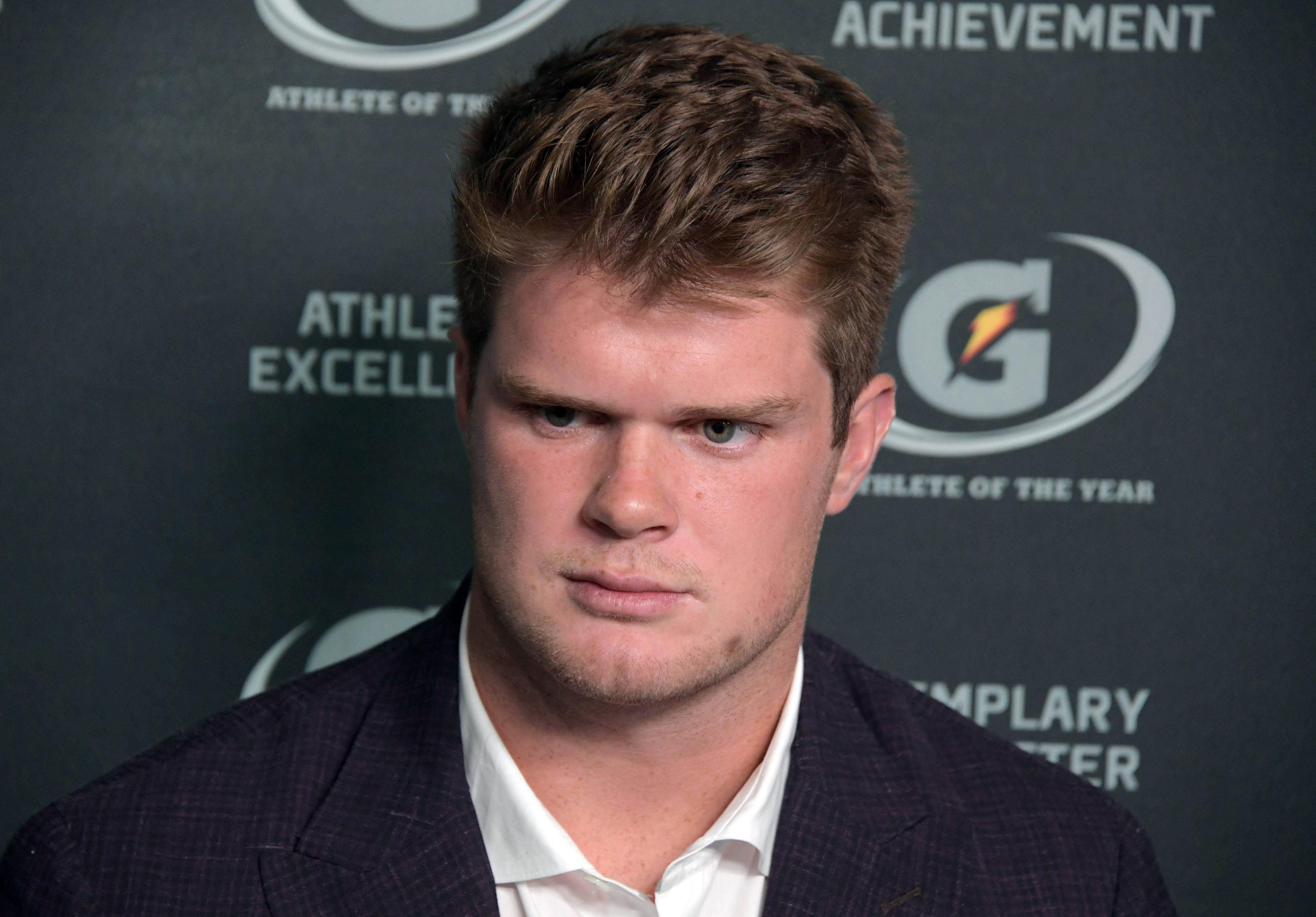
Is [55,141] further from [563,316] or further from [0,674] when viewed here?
[563,316]

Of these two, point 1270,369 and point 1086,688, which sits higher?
point 1270,369

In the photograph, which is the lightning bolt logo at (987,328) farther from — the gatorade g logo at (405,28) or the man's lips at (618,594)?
the man's lips at (618,594)

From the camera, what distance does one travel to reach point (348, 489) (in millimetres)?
2104

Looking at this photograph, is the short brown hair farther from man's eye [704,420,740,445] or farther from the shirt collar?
the shirt collar

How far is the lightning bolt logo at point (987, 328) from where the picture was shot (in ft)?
6.93

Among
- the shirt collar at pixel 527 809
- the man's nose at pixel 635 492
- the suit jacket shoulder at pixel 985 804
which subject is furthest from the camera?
the suit jacket shoulder at pixel 985 804

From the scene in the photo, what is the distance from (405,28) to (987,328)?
103 centimetres

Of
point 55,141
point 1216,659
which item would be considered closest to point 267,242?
point 55,141

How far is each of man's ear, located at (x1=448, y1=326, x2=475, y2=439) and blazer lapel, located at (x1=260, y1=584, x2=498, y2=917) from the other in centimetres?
29

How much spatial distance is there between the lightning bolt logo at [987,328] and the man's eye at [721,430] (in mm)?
889

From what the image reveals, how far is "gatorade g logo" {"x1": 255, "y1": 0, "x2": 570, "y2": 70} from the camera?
6.69 ft

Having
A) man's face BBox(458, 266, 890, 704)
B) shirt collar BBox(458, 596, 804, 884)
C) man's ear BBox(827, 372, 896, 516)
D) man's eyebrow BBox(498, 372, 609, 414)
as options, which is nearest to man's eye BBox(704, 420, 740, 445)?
man's face BBox(458, 266, 890, 704)

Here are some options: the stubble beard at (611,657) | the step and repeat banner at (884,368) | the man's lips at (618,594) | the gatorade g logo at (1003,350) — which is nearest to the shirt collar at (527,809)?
the stubble beard at (611,657)

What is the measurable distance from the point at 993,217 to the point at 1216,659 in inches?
31.6
